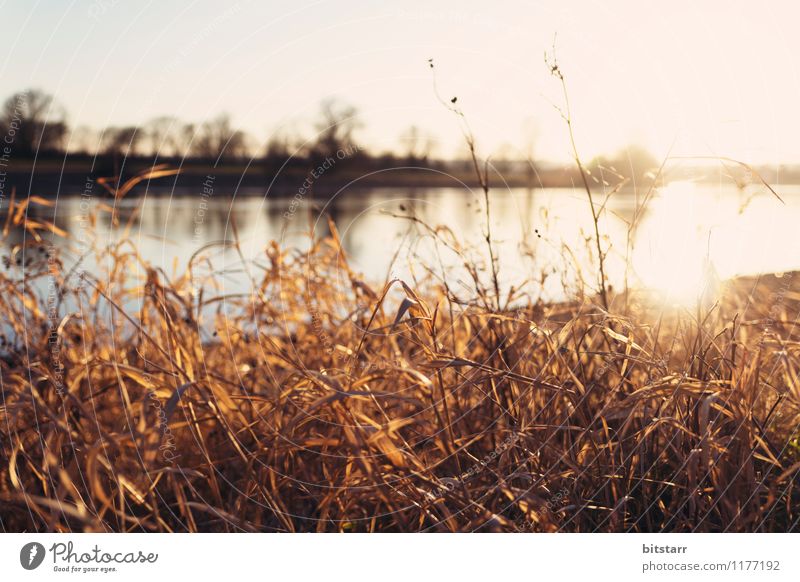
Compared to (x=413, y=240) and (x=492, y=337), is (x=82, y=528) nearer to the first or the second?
(x=492, y=337)

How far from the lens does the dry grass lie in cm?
148

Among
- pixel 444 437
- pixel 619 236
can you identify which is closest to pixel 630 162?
pixel 619 236

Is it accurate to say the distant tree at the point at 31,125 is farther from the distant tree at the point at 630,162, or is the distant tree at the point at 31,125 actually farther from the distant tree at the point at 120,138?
the distant tree at the point at 630,162

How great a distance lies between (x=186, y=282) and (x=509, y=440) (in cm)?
149

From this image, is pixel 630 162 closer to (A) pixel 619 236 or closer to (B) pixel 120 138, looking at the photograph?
(A) pixel 619 236

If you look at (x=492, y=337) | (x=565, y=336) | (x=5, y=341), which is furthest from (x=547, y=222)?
(x=5, y=341)
